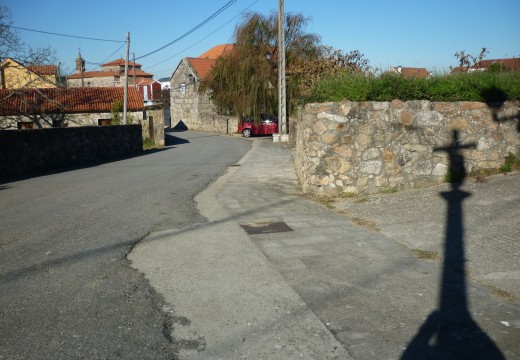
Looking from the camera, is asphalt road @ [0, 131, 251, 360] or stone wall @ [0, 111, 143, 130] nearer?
asphalt road @ [0, 131, 251, 360]

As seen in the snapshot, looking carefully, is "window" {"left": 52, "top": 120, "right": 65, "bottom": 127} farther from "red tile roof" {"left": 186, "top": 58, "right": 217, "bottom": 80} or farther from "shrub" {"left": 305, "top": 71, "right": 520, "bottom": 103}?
"shrub" {"left": 305, "top": 71, "right": 520, "bottom": 103}

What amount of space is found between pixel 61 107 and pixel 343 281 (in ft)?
109

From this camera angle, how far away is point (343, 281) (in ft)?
16.0

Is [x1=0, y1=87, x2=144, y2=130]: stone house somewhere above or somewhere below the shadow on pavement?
above

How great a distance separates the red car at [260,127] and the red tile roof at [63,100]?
8.87m

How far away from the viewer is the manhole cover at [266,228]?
23.4ft

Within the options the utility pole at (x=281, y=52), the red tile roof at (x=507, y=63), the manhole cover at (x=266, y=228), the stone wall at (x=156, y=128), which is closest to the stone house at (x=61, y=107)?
the stone wall at (x=156, y=128)

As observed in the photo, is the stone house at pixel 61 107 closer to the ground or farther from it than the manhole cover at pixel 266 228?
farther from it

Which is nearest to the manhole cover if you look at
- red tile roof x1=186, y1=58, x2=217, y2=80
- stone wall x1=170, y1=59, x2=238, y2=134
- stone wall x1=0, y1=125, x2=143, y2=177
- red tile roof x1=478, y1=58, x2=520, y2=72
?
red tile roof x1=478, y1=58, x2=520, y2=72

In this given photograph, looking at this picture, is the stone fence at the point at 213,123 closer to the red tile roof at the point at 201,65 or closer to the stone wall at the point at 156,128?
the red tile roof at the point at 201,65

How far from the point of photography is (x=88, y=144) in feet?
72.1

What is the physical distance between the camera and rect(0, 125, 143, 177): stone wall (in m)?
16.6

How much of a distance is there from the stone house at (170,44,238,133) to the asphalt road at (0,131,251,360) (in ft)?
132

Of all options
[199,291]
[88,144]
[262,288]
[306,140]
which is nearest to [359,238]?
[262,288]
